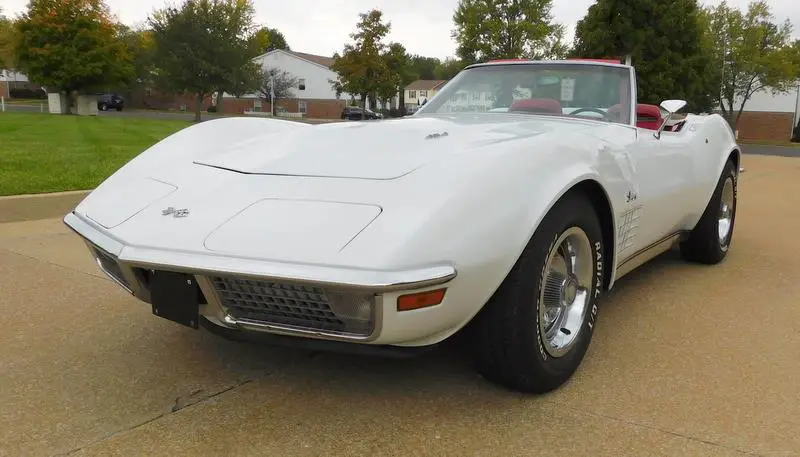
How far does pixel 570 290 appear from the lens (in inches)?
102

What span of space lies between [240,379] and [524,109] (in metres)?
2.11

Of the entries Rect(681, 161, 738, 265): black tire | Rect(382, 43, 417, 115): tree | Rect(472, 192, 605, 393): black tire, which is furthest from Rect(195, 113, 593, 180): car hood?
Rect(382, 43, 417, 115): tree

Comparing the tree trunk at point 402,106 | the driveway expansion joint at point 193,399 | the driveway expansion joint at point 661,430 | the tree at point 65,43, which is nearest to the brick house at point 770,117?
the tree trunk at point 402,106

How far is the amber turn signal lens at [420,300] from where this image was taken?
6.15 ft

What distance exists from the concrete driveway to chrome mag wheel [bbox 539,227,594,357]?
186 mm

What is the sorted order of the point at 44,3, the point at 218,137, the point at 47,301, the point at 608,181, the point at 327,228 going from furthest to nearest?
1. the point at 44,3
2. the point at 47,301
3. the point at 218,137
4. the point at 608,181
5. the point at 327,228

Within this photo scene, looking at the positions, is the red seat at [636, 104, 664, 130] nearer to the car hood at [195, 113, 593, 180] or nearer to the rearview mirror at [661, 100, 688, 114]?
the rearview mirror at [661, 100, 688, 114]

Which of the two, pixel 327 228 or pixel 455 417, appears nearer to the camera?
pixel 327 228

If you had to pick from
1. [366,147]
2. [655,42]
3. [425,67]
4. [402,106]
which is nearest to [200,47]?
[402,106]

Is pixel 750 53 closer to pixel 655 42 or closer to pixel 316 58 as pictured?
pixel 655 42

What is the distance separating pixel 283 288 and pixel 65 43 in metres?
31.6

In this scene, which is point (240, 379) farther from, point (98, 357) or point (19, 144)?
point (19, 144)

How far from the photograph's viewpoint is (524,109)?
Answer: 364 centimetres

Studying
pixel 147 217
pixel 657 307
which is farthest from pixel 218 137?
pixel 657 307
